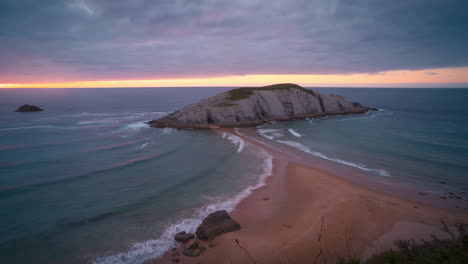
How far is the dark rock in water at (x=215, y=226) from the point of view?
39.1ft

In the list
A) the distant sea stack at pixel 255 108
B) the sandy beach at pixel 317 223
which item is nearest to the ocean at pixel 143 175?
the sandy beach at pixel 317 223

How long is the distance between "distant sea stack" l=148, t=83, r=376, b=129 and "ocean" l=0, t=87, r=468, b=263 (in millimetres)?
6432

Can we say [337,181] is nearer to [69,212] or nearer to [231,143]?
[231,143]

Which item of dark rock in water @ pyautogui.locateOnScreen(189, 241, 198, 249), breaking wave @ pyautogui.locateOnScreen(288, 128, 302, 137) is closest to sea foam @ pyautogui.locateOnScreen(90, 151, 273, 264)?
dark rock in water @ pyautogui.locateOnScreen(189, 241, 198, 249)

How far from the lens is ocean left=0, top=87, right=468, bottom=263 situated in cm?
1231

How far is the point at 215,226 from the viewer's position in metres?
12.2

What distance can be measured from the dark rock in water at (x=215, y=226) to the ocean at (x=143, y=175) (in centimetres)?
127

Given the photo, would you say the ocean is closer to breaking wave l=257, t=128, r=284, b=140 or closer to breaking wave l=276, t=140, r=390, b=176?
breaking wave l=276, t=140, r=390, b=176

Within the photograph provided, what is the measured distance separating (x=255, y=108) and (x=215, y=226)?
4346cm

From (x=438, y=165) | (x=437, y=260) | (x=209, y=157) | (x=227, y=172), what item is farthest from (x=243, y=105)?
(x=437, y=260)

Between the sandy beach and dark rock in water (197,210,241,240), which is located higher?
dark rock in water (197,210,241,240)

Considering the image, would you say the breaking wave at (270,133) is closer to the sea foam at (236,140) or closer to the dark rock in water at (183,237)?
the sea foam at (236,140)

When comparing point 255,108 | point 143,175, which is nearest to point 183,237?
point 143,175

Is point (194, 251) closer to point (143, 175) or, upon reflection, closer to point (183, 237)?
point (183, 237)
